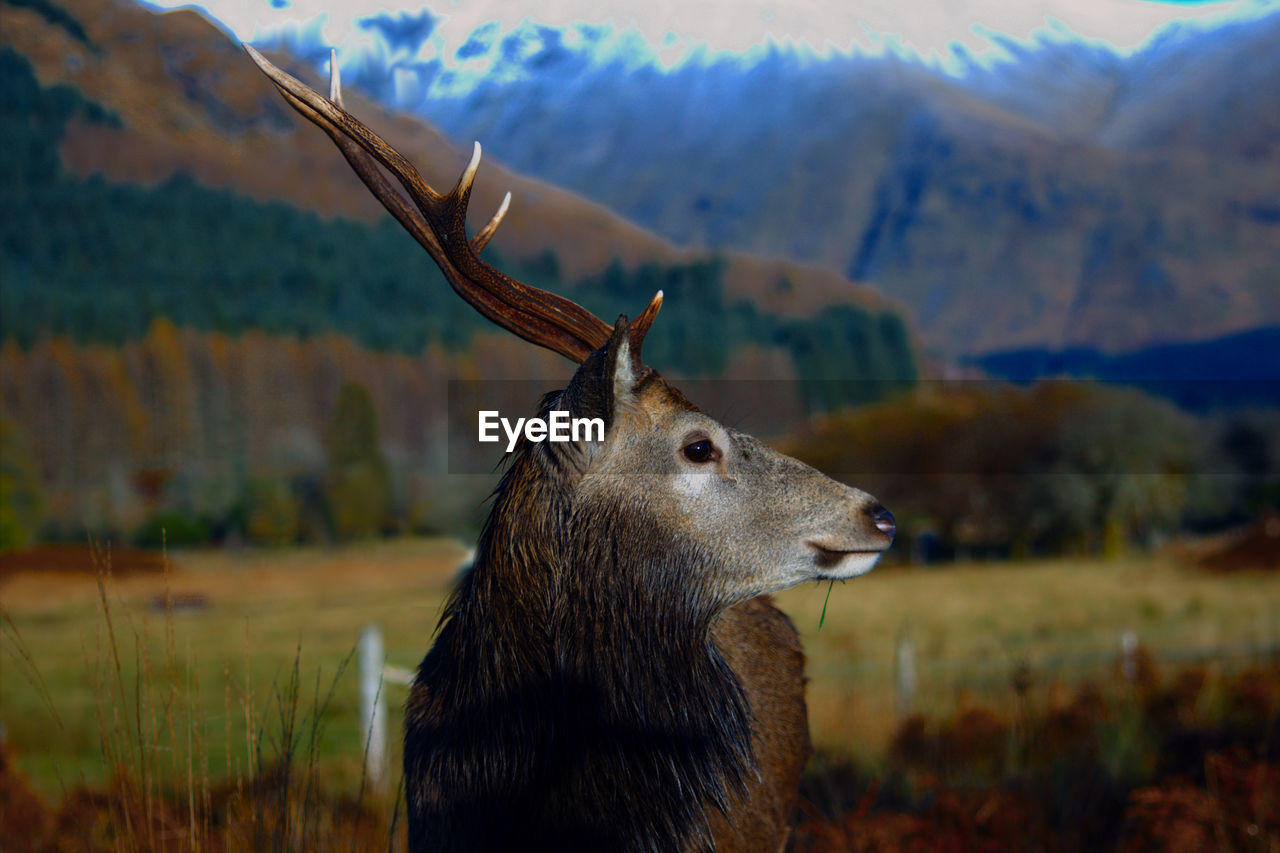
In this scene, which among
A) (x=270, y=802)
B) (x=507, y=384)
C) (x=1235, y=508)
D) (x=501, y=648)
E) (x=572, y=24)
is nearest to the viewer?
(x=501, y=648)

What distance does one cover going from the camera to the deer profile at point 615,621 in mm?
2607

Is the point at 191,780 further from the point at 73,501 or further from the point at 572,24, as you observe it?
the point at 73,501

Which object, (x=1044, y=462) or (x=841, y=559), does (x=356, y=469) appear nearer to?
(x=1044, y=462)

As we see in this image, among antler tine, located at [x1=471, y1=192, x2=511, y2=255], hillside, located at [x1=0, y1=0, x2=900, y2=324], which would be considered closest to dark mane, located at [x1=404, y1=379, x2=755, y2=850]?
antler tine, located at [x1=471, y1=192, x2=511, y2=255]

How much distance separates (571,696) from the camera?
267cm

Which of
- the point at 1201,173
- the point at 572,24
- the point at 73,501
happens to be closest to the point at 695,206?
the point at 73,501

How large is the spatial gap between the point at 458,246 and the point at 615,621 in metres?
1.35

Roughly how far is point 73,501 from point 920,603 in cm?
2245

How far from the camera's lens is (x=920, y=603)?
28.0 m

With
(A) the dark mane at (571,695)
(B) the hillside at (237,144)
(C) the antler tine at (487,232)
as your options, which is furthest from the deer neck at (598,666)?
(B) the hillside at (237,144)

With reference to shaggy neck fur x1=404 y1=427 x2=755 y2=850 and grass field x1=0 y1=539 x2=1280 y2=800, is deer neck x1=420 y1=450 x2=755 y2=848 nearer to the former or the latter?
shaggy neck fur x1=404 y1=427 x2=755 y2=850

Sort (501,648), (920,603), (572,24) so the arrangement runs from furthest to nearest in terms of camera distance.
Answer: (920,603)
(572,24)
(501,648)

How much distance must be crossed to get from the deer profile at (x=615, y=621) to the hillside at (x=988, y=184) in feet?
129

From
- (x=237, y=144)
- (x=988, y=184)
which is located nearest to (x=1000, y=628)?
(x=237, y=144)
